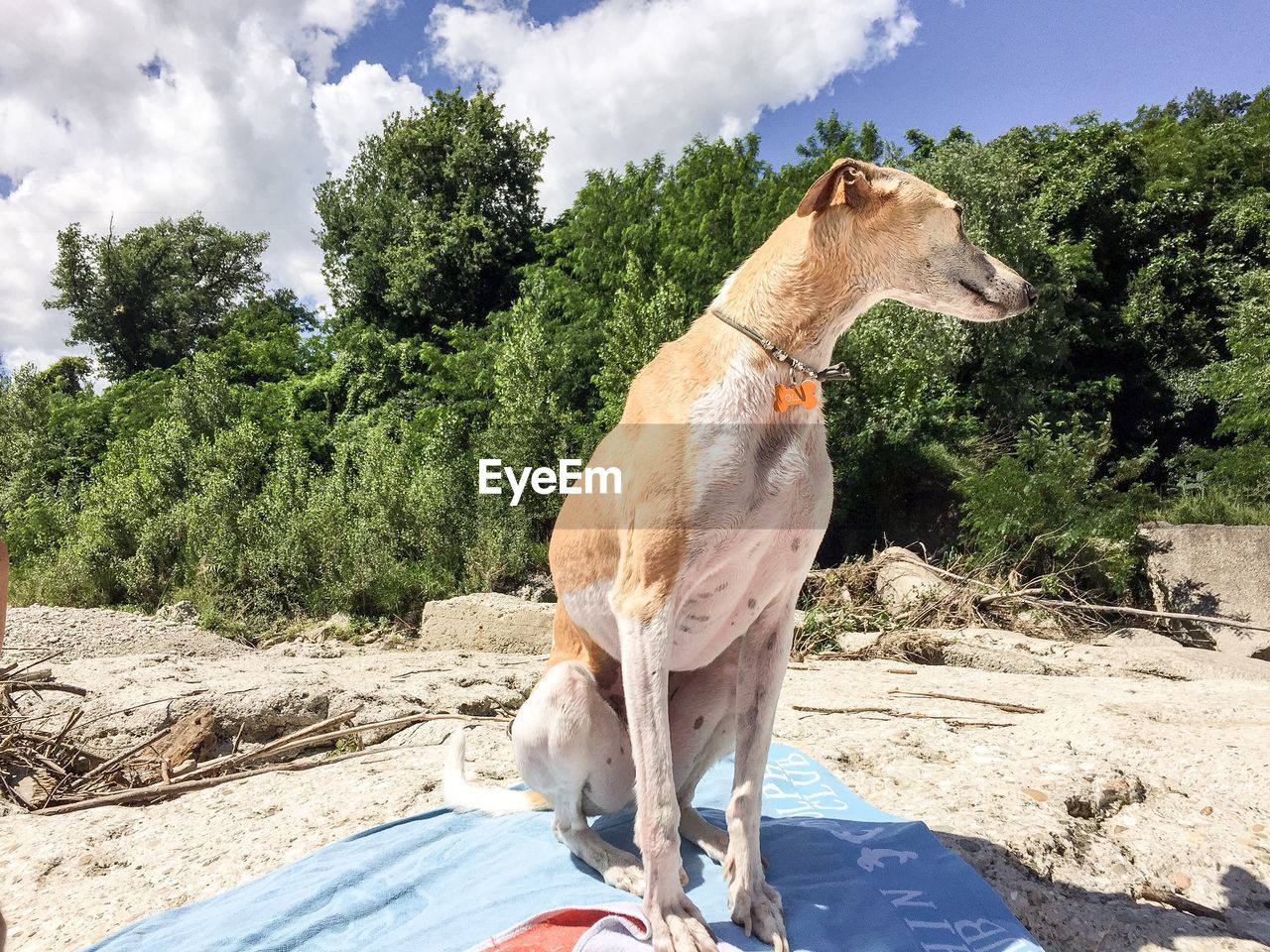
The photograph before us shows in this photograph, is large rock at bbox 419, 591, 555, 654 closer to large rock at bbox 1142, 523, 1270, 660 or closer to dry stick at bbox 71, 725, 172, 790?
dry stick at bbox 71, 725, 172, 790

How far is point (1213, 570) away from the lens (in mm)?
11312

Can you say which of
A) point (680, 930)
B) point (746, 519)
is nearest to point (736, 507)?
point (746, 519)

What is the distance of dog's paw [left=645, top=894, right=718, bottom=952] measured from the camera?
188cm

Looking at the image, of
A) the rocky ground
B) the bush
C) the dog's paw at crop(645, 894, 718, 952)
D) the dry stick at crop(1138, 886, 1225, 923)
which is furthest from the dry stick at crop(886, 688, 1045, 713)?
the bush

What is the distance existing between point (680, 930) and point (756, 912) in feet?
0.97

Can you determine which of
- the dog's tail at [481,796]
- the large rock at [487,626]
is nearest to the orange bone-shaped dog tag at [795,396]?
the dog's tail at [481,796]

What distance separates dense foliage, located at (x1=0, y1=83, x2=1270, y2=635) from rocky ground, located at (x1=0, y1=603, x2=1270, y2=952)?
5644mm

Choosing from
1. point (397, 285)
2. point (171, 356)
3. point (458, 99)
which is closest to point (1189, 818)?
point (397, 285)

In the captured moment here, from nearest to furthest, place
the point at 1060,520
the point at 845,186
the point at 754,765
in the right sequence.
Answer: the point at 845,186, the point at 754,765, the point at 1060,520

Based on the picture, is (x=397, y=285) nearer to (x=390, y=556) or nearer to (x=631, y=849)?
(x=390, y=556)

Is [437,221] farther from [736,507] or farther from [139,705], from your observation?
[736,507]

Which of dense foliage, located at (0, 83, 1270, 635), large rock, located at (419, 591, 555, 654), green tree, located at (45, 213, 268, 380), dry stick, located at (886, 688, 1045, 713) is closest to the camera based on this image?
dry stick, located at (886, 688, 1045, 713)

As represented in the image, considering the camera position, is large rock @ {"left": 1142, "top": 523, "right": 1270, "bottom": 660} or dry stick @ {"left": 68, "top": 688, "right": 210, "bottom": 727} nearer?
dry stick @ {"left": 68, "top": 688, "right": 210, "bottom": 727}

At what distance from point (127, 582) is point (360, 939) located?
12.9 meters
